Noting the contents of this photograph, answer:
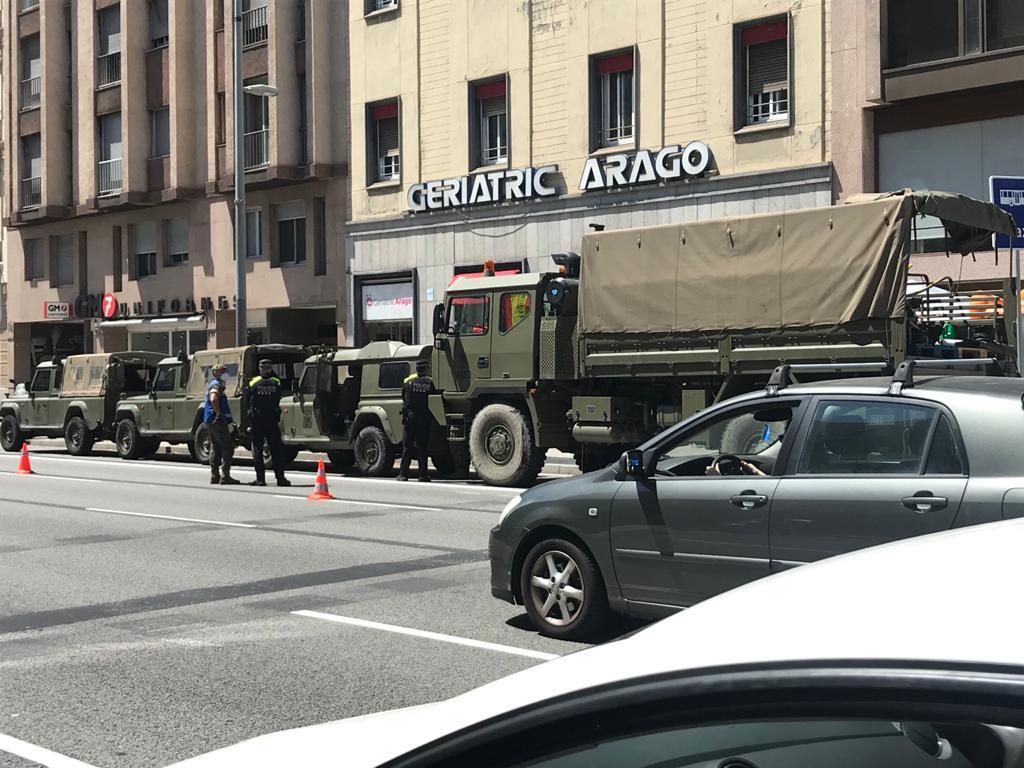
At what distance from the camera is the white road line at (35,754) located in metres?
5.09

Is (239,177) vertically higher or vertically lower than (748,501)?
higher

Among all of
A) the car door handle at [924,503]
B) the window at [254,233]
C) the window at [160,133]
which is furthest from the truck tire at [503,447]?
the window at [160,133]

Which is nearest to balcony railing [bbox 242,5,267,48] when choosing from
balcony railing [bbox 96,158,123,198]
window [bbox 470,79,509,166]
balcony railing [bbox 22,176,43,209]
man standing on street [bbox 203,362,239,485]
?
balcony railing [bbox 96,158,123,198]

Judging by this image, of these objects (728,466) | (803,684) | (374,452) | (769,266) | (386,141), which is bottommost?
(374,452)

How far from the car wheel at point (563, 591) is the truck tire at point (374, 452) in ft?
40.4

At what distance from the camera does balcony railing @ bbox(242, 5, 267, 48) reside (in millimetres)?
33344

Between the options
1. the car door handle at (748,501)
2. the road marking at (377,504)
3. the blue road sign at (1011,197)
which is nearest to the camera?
the car door handle at (748,501)

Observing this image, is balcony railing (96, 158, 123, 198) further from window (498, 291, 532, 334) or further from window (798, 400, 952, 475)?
window (798, 400, 952, 475)

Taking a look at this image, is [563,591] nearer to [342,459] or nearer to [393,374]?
[393,374]

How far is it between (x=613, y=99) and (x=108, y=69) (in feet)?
65.6

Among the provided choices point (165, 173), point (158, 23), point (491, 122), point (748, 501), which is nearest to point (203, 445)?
point (491, 122)

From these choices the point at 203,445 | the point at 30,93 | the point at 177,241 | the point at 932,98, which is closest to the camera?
the point at 932,98

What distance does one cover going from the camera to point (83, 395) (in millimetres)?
26688

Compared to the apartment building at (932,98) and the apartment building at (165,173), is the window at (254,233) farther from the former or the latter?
the apartment building at (932,98)
